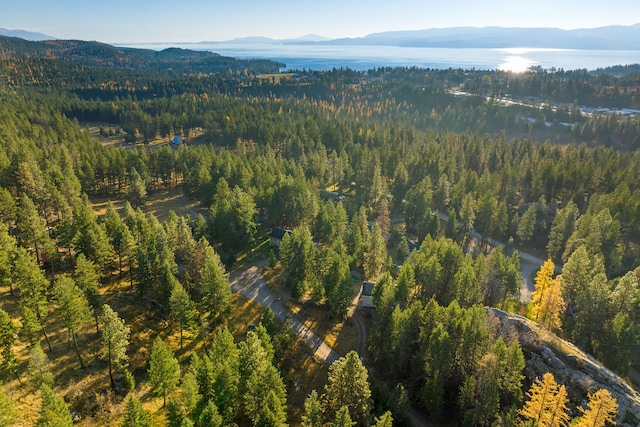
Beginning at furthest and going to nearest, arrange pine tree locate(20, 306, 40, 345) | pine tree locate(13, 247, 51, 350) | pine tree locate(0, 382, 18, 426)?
pine tree locate(13, 247, 51, 350) < pine tree locate(20, 306, 40, 345) < pine tree locate(0, 382, 18, 426)

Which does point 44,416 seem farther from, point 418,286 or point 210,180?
point 210,180

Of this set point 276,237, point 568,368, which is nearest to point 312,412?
point 568,368

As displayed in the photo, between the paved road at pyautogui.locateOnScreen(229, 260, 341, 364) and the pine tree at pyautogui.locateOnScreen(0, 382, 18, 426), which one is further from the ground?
the pine tree at pyautogui.locateOnScreen(0, 382, 18, 426)

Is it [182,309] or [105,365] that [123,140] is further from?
[105,365]

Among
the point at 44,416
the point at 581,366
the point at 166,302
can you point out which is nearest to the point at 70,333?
the point at 166,302

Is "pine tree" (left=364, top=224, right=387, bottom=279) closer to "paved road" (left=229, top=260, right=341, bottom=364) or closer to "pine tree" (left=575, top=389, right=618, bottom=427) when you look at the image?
"paved road" (left=229, top=260, right=341, bottom=364)

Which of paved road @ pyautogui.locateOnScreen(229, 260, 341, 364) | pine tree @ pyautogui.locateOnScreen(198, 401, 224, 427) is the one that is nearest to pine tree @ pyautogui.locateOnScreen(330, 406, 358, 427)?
pine tree @ pyautogui.locateOnScreen(198, 401, 224, 427)
